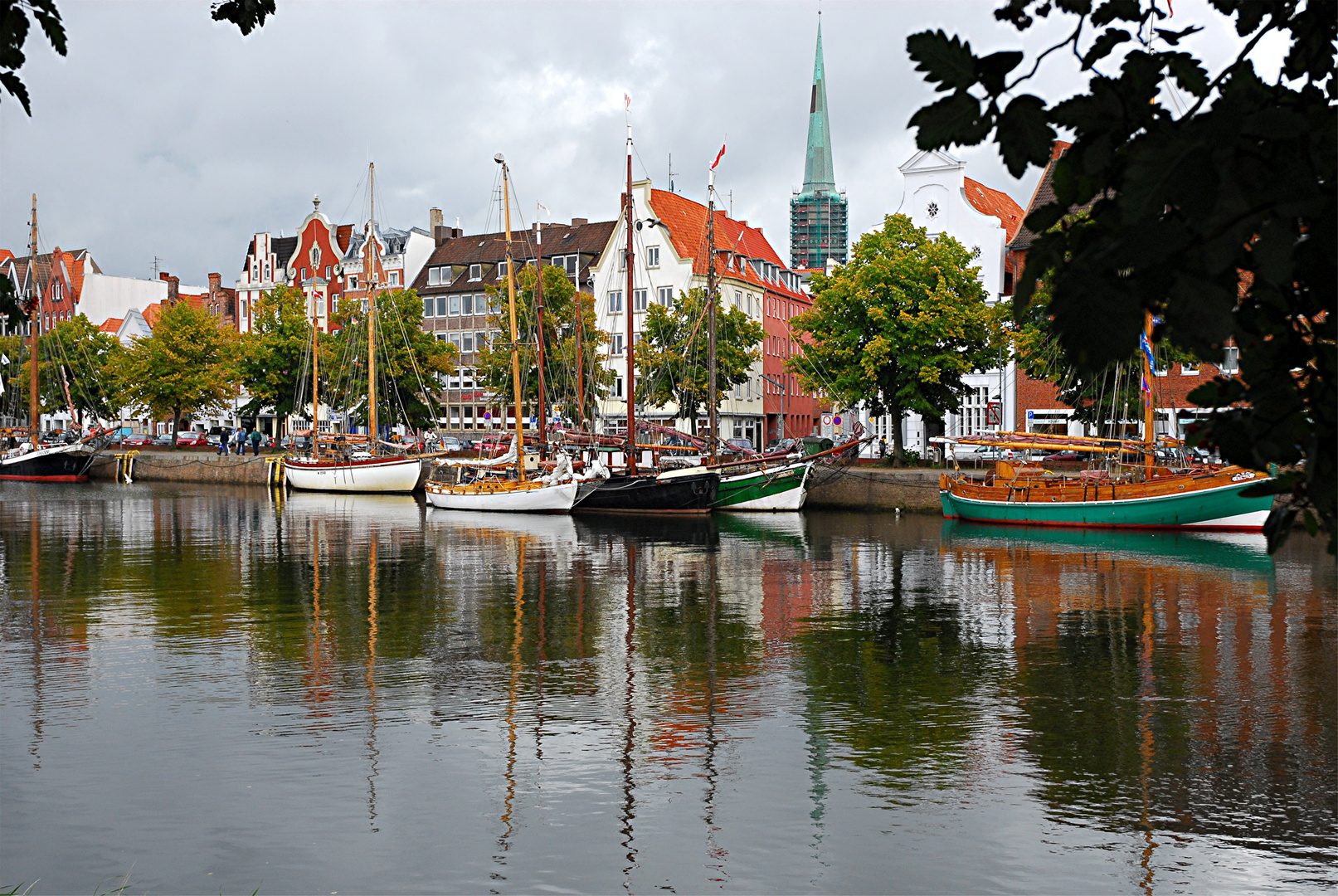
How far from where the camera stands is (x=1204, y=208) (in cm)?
293

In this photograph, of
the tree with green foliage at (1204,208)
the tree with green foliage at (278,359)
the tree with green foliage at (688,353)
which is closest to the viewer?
the tree with green foliage at (1204,208)

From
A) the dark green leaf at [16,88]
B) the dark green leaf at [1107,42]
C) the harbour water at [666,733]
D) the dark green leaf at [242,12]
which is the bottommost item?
the harbour water at [666,733]

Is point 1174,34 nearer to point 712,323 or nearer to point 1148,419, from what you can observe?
point 1148,419

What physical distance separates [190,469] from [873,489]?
4772 cm

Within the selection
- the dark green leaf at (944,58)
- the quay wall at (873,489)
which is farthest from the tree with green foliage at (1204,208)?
the quay wall at (873,489)

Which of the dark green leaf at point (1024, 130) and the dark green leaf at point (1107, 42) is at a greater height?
the dark green leaf at point (1107, 42)

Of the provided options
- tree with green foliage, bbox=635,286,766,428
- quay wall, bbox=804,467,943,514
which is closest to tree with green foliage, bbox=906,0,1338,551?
quay wall, bbox=804,467,943,514

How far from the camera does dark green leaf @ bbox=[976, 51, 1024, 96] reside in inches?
139

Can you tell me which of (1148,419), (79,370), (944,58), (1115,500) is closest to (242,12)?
(944,58)

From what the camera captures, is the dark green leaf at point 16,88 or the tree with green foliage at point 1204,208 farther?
the dark green leaf at point 16,88

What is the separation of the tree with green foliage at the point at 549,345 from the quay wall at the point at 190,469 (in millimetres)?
14345

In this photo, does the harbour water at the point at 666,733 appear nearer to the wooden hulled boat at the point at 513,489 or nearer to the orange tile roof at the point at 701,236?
the wooden hulled boat at the point at 513,489

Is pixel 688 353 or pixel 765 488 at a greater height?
pixel 688 353

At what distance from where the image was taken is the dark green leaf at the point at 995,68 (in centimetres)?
352
